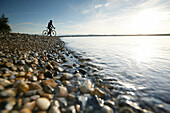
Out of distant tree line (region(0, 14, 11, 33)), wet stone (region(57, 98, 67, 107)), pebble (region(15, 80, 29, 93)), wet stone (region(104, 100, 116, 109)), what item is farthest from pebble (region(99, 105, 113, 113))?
distant tree line (region(0, 14, 11, 33))

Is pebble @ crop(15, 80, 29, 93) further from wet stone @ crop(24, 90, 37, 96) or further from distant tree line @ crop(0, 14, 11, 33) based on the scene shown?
distant tree line @ crop(0, 14, 11, 33)

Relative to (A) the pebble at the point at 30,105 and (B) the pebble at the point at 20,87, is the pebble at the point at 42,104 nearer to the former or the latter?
(A) the pebble at the point at 30,105

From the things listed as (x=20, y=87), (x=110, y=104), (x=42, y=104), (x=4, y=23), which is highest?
(x=4, y=23)

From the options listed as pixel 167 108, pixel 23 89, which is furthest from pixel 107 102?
pixel 23 89

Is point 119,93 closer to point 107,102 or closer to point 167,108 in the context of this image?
point 107,102

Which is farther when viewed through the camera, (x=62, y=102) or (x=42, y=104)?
(x=62, y=102)

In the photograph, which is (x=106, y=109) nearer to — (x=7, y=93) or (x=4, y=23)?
(x=7, y=93)

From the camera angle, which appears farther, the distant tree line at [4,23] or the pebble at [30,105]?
the distant tree line at [4,23]

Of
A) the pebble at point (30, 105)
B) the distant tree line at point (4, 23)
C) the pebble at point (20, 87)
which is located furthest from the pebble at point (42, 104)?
the distant tree line at point (4, 23)

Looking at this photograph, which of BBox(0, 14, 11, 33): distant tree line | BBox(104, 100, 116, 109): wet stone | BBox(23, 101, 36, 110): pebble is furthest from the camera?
BBox(0, 14, 11, 33): distant tree line

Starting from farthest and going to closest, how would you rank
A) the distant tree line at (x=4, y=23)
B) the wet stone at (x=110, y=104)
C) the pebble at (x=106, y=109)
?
1. the distant tree line at (x=4, y=23)
2. the wet stone at (x=110, y=104)
3. the pebble at (x=106, y=109)

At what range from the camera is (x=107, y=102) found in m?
1.66

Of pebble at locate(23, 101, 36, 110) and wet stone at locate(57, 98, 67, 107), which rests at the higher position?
pebble at locate(23, 101, 36, 110)

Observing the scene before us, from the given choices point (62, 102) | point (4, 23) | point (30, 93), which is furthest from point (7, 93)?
point (4, 23)
